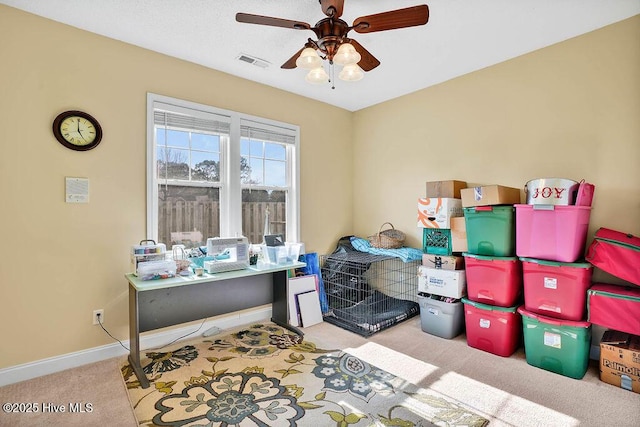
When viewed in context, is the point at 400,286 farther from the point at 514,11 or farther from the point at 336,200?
the point at 514,11

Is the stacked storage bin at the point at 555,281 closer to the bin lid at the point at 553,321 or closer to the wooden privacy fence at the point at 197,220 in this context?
the bin lid at the point at 553,321

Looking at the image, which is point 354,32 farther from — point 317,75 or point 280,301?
point 280,301

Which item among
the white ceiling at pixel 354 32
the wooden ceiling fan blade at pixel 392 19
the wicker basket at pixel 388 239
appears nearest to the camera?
the wooden ceiling fan blade at pixel 392 19

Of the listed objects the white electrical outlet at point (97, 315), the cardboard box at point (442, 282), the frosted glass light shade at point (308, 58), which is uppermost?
the frosted glass light shade at point (308, 58)

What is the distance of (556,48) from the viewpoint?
109 inches

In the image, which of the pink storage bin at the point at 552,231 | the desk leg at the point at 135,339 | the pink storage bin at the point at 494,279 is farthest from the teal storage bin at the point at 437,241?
the desk leg at the point at 135,339

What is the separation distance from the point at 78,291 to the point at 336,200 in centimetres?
304

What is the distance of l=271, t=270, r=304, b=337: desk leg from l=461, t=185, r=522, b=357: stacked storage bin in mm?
1786

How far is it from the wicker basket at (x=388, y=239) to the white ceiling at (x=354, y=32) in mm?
1880

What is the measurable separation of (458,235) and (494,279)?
1.76ft

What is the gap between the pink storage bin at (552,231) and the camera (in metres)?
2.33

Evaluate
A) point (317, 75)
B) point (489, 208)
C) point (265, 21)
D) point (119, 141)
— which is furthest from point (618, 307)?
point (119, 141)

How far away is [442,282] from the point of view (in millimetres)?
3068

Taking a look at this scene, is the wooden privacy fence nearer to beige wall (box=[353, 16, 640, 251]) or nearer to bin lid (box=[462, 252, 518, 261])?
beige wall (box=[353, 16, 640, 251])
